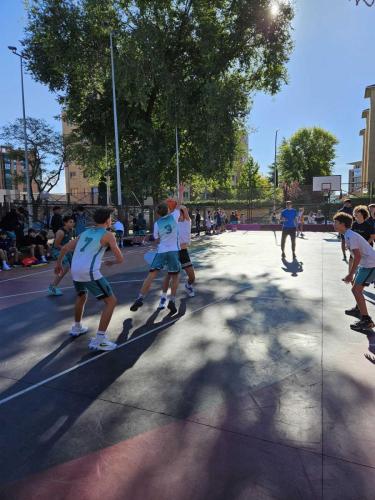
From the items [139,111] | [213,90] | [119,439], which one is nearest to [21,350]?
[119,439]

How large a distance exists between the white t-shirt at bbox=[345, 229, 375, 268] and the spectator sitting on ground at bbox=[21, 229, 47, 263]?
10396mm

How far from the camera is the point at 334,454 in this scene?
2.62 metres

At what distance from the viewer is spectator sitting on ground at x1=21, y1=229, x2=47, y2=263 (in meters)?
12.6

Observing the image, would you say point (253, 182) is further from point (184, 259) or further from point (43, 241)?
point (184, 259)

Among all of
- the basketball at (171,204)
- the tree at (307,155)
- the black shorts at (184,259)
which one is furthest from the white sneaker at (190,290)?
the tree at (307,155)

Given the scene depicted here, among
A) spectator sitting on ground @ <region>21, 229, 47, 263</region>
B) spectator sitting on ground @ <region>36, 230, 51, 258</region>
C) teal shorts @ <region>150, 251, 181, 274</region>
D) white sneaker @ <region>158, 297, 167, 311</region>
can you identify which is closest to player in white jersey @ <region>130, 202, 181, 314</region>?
teal shorts @ <region>150, 251, 181, 274</region>

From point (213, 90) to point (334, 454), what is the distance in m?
20.7

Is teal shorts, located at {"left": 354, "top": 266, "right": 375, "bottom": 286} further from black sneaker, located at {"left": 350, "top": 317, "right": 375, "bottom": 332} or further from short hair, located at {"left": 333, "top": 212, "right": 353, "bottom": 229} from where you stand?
short hair, located at {"left": 333, "top": 212, "right": 353, "bottom": 229}

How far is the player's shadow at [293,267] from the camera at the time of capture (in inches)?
382

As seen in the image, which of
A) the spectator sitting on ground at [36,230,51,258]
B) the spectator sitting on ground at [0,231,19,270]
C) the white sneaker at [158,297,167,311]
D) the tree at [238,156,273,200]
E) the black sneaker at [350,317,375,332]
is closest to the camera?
the black sneaker at [350,317,375,332]

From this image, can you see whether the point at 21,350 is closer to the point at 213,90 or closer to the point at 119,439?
the point at 119,439

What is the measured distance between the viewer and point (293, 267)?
10.5m

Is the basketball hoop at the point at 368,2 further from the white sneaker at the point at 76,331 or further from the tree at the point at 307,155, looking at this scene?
the tree at the point at 307,155

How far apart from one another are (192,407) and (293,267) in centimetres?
786
